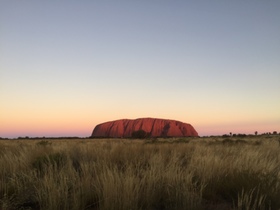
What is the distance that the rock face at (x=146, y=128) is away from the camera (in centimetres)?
14275

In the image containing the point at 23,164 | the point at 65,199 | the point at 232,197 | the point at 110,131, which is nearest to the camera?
the point at 65,199

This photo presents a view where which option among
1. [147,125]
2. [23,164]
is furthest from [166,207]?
[147,125]

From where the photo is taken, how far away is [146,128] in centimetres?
14500

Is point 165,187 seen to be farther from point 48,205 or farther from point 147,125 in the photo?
point 147,125

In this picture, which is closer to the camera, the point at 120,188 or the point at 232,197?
the point at 120,188

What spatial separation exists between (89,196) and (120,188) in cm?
57

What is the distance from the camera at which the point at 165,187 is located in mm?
4945

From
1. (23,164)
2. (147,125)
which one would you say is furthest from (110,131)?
(23,164)

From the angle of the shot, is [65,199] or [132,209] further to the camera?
[65,199]

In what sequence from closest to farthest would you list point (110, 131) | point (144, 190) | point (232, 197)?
point (144, 190)
point (232, 197)
point (110, 131)

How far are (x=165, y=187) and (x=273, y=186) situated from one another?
1.85 meters

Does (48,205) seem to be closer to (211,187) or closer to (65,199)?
(65,199)

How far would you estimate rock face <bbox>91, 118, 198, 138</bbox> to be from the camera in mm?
142750

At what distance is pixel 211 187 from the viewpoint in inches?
219
